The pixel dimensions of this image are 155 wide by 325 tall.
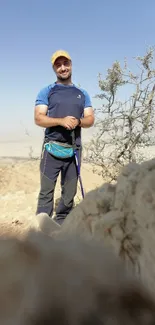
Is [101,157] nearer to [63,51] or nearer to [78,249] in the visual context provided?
[63,51]

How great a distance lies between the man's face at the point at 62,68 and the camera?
12.6ft

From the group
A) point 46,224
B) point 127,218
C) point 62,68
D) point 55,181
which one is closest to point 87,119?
point 62,68

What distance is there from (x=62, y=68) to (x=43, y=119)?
1.94 ft

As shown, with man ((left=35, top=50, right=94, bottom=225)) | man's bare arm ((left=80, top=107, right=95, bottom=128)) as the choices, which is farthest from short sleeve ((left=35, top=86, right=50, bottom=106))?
man's bare arm ((left=80, top=107, right=95, bottom=128))

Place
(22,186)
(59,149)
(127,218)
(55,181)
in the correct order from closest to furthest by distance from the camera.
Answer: (127,218)
(59,149)
(55,181)
(22,186)

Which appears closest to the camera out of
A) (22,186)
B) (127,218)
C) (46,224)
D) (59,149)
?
(127,218)

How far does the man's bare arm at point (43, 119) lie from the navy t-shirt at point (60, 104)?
6cm

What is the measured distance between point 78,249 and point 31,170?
11.2 meters

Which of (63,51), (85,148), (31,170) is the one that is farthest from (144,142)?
(31,170)

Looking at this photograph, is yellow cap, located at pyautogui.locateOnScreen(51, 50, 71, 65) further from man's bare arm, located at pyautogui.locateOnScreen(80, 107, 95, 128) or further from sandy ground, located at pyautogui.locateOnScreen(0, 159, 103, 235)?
sandy ground, located at pyautogui.locateOnScreen(0, 159, 103, 235)

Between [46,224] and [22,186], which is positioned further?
[22,186]

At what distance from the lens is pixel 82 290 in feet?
1.52

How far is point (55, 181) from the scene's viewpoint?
12.8 feet

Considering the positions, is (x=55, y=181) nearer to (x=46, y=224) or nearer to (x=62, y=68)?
(x=62, y=68)
